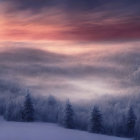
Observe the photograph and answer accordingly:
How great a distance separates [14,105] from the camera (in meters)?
14.6

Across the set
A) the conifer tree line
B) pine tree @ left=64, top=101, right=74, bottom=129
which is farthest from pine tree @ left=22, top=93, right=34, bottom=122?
pine tree @ left=64, top=101, right=74, bottom=129

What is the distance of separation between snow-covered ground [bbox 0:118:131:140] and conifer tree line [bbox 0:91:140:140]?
44 cm

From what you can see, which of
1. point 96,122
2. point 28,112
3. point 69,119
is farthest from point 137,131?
point 28,112

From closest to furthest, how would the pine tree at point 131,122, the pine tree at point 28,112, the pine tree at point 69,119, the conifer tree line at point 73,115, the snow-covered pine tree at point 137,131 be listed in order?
the snow-covered pine tree at point 137,131, the pine tree at point 131,122, the conifer tree line at point 73,115, the pine tree at point 69,119, the pine tree at point 28,112

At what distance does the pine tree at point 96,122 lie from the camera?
12477mm

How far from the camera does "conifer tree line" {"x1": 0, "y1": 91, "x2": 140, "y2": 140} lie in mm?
12289

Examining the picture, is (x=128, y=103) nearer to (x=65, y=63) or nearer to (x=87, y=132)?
(x=87, y=132)

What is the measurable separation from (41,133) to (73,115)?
2.04 meters

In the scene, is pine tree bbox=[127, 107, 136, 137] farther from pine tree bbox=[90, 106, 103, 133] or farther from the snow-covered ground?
pine tree bbox=[90, 106, 103, 133]

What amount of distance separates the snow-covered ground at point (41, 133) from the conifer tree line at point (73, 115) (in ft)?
1.46

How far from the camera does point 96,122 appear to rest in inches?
498

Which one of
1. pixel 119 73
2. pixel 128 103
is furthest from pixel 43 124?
pixel 119 73

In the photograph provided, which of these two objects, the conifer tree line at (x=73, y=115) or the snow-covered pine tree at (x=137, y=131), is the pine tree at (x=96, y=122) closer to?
the conifer tree line at (x=73, y=115)

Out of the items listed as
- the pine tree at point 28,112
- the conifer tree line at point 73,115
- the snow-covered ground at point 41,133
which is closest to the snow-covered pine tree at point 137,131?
the conifer tree line at point 73,115
